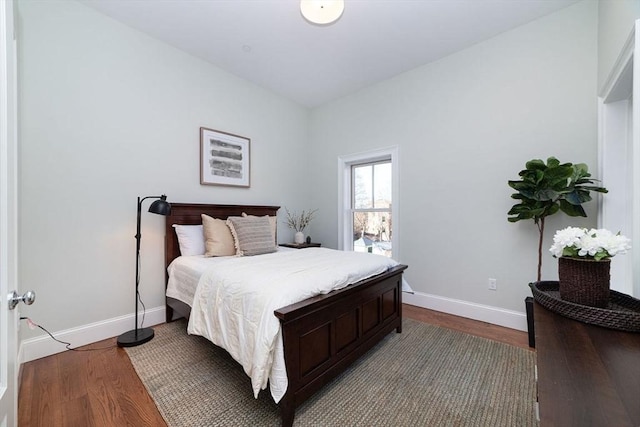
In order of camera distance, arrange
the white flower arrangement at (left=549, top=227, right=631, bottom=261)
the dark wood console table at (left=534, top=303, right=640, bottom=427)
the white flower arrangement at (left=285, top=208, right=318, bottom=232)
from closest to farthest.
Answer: the dark wood console table at (left=534, top=303, right=640, bottom=427), the white flower arrangement at (left=549, top=227, right=631, bottom=261), the white flower arrangement at (left=285, top=208, right=318, bottom=232)

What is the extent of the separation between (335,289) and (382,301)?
702mm

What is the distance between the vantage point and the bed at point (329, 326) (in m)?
1.42

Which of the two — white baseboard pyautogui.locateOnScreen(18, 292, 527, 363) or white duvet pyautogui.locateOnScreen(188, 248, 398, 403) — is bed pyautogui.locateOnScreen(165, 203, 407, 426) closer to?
white duvet pyautogui.locateOnScreen(188, 248, 398, 403)

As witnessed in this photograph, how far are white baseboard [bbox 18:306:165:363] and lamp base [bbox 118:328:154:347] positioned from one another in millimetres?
120

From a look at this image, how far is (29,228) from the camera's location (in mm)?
2021

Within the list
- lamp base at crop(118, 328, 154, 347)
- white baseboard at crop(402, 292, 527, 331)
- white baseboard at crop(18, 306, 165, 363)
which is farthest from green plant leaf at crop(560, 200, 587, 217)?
white baseboard at crop(18, 306, 165, 363)

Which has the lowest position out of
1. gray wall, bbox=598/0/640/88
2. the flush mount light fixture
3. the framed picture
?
the framed picture

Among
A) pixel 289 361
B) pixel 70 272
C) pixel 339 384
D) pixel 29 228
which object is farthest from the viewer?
pixel 70 272

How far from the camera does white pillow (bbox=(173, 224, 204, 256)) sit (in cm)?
269

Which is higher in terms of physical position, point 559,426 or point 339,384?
point 559,426

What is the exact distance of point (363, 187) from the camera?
3975mm

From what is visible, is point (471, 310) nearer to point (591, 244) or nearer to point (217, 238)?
point (591, 244)

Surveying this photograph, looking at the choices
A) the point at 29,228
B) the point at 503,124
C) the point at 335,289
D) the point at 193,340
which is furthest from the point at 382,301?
the point at 29,228

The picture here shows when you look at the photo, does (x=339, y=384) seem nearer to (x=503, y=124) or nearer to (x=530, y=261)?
(x=530, y=261)
